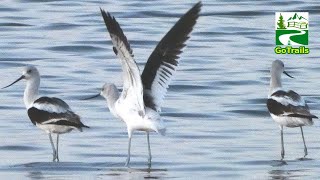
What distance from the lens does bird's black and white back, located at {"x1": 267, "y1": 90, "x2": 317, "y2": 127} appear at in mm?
15086

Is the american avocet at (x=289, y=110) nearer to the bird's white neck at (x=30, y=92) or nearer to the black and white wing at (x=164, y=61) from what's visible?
the black and white wing at (x=164, y=61)

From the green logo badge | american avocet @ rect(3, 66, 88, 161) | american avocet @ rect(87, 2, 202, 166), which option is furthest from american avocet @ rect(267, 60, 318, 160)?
the green logo badge

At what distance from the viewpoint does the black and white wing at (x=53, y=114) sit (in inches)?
579

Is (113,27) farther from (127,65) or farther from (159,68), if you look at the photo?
(159,68)

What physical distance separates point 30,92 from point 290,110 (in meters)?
3.12

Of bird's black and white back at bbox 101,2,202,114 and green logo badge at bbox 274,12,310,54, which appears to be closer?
bird's black and white back at bbox 101,2,202,114

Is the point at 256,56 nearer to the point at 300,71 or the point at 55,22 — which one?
the point at 300,71

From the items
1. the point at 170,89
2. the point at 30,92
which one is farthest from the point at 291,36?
the point at 30,92

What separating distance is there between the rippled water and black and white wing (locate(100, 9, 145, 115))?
2.41 feet

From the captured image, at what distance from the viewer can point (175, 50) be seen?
1432 centimetres

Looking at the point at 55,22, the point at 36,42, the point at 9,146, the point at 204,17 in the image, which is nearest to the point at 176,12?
the point at 204,17

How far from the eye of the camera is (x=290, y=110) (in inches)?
597

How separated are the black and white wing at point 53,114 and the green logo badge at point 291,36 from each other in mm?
9132

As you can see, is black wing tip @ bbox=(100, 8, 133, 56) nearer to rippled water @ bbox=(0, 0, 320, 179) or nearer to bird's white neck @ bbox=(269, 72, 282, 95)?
rippled water @ bbox=(0, 0, 320, 179)
